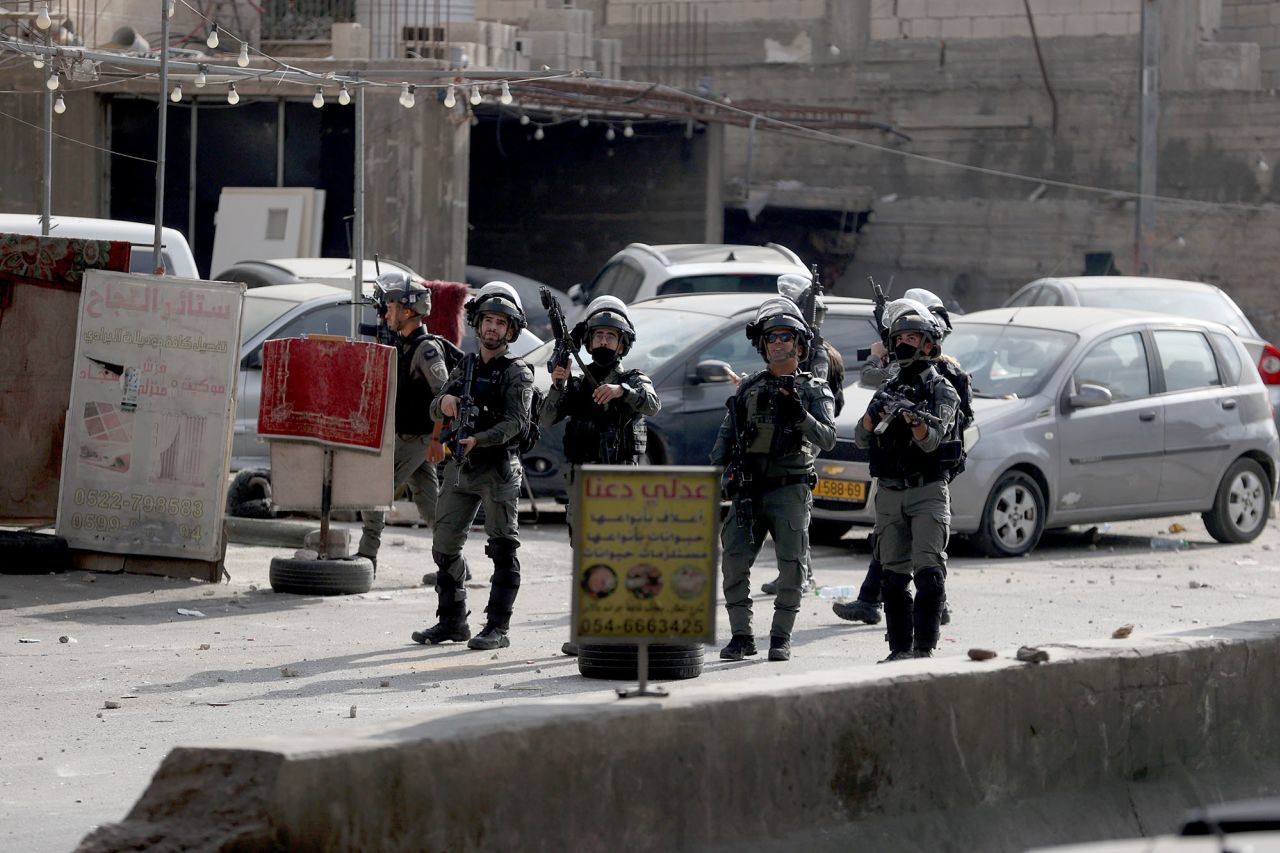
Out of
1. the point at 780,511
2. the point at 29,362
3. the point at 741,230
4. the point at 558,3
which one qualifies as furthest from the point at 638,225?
the point at 780,511

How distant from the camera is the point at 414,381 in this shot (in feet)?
34.6

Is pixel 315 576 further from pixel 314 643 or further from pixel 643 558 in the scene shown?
pixel 643 558

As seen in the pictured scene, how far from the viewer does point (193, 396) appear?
10.4m

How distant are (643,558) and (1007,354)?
340 inches

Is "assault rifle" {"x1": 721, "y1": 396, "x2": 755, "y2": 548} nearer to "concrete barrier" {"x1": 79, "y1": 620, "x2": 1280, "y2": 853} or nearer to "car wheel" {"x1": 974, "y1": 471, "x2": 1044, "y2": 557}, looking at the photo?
"concrete barrier" {"x1": 79, "y1": 620, "x2": 1280, "y2": 853}

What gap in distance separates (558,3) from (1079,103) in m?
8.65

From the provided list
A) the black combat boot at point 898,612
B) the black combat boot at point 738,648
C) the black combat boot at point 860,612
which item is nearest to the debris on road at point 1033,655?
the black combat boot at point 898,612

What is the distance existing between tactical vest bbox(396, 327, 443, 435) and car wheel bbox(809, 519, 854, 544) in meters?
3.56

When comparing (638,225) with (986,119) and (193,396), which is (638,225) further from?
(193,396)

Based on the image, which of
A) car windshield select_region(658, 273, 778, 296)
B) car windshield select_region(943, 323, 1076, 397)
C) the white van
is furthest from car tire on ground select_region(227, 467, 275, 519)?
car windshield select_region(658, 273, 778, 296)

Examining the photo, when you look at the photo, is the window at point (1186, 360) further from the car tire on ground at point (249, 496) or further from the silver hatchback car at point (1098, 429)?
the car tire on ground at point (249, 496)

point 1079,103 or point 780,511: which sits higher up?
point 1079,103

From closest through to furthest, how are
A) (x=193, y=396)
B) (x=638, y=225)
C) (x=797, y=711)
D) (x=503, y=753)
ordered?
(x=503, y=753) → (x=797, y=711) → (x=193, y=396) → (x=638, y=225)

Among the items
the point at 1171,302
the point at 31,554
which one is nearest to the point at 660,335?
the point at 31,554
